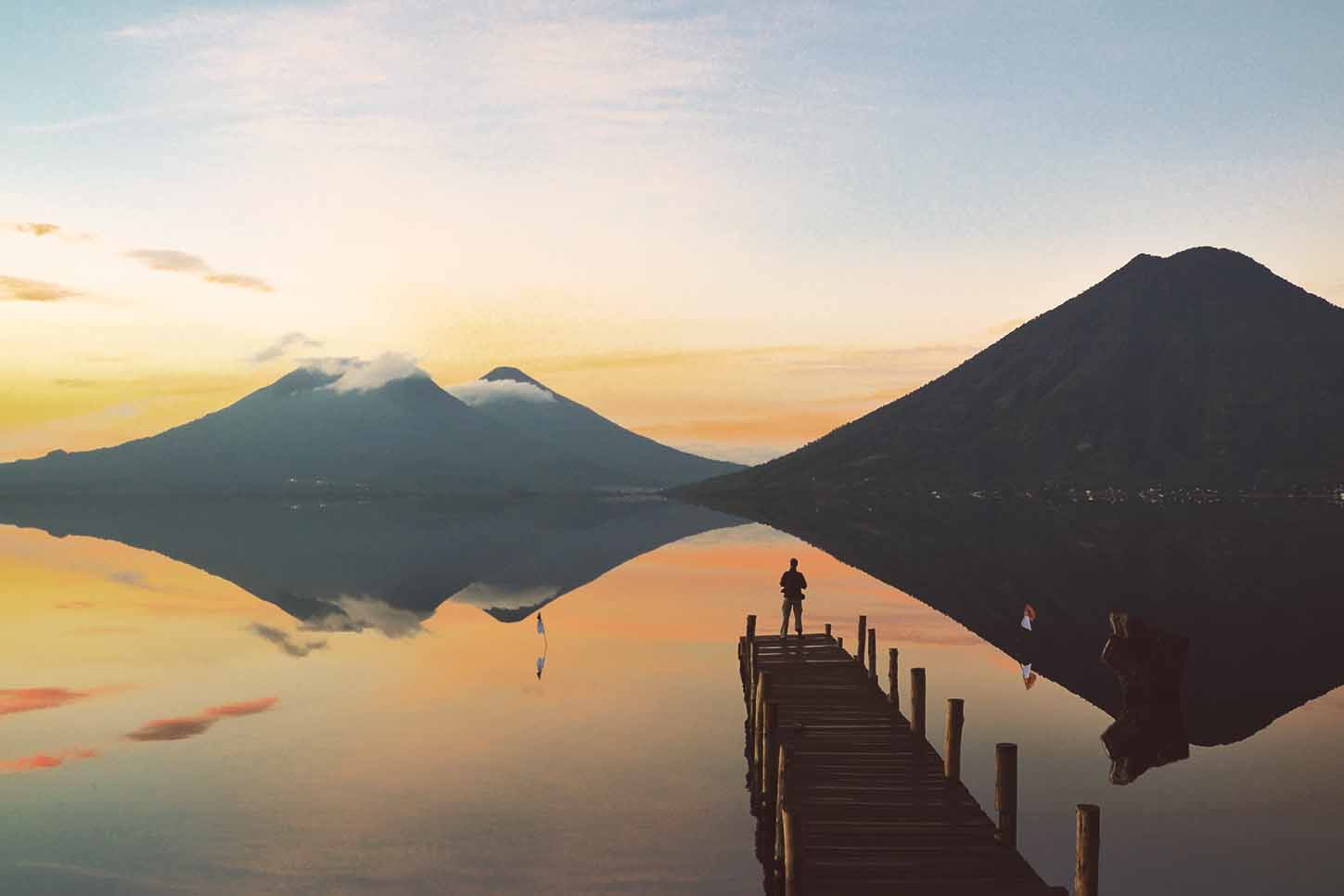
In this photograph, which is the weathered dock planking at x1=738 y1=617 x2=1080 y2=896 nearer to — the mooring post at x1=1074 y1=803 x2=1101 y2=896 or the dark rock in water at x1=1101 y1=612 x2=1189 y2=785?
the mooring post at x1=1074 y1=803 x2=1101 y2=896

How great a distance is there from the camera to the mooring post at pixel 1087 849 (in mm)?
17156

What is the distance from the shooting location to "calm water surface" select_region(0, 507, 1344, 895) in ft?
76.3

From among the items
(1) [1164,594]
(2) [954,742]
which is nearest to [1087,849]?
(2) [954,742]

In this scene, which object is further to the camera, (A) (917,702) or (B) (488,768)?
(B) (488,768)

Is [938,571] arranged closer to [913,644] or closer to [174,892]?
[913,644]

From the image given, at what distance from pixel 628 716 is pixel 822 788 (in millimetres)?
13985

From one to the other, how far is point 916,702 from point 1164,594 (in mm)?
46937

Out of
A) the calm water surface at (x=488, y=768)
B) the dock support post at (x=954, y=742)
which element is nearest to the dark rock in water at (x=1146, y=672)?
the calm water surface at (x=488, y=768)

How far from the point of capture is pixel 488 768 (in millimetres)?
→ 30469

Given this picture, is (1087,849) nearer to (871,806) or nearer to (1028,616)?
(871,806)

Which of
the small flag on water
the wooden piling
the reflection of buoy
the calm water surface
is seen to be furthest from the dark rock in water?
the wooden piling

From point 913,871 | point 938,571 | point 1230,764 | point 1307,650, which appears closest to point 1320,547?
point 938,571

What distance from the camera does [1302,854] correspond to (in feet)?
78.3

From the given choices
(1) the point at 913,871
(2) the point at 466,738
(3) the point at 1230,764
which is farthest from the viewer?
(2) the point at 466,738
